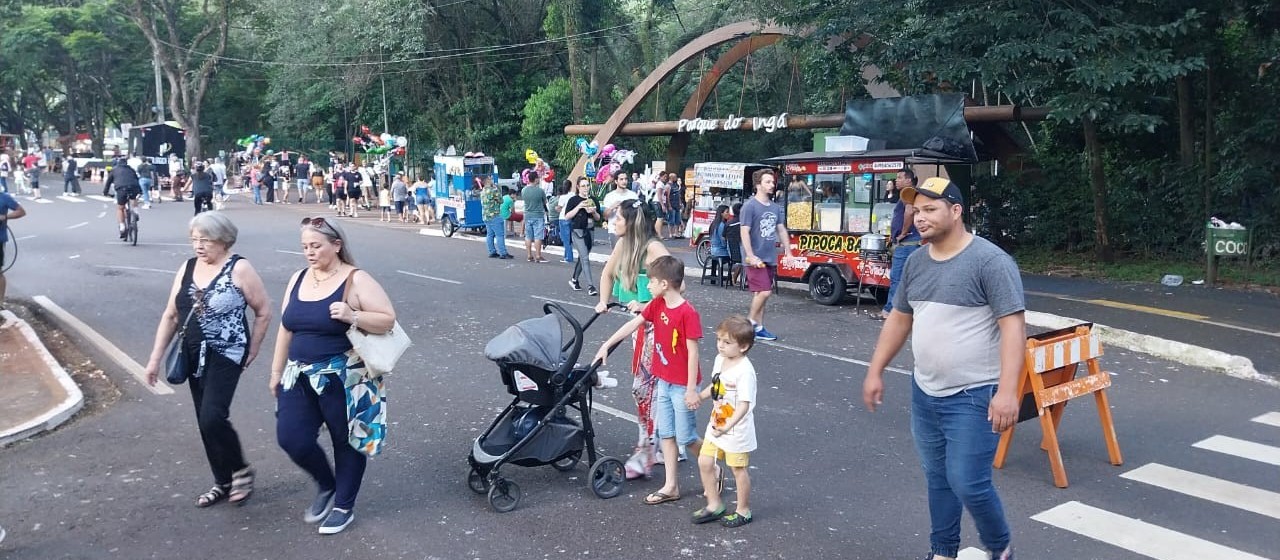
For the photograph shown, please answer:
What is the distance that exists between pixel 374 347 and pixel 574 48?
32334 millimetres

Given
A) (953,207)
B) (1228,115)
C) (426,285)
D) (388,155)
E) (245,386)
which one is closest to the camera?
(953,207)

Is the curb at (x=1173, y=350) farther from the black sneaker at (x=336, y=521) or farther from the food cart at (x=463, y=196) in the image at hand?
the food cart at (x=463, y=196)

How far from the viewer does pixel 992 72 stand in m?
14.2

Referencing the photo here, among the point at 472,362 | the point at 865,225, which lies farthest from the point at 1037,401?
the point at 865,225

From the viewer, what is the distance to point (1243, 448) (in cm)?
700

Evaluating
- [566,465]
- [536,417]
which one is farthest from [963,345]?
[566,465]

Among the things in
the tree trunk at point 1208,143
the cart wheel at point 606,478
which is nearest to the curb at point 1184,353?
the cart wheel at point 606,478

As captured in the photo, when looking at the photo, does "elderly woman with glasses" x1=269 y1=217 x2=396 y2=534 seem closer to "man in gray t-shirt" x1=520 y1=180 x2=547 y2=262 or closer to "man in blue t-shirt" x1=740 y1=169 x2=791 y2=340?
"man in blue t-shirt" x1=740 y1=169 x2=791 y2=340

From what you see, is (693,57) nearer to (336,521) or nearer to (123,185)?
(123,185)

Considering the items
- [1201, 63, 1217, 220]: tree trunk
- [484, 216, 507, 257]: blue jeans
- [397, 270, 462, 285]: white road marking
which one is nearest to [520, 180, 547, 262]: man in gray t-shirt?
[484, 216, 507, 257]: blue jeans

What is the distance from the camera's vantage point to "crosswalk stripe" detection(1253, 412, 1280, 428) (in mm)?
7695

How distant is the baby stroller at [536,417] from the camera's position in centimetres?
562

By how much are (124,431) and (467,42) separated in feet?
115

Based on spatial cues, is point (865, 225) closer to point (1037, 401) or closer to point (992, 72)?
point (992, 72)
